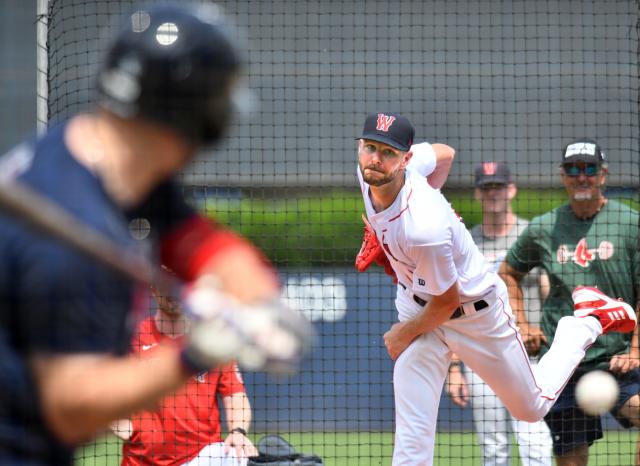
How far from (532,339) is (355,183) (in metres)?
6.85

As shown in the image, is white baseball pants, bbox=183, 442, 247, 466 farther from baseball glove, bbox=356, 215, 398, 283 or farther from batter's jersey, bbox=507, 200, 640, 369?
batter's jersey, bbox=507, 200, 640, 369

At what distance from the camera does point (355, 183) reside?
1342 cm

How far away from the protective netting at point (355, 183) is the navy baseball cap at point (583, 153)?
0.86ft

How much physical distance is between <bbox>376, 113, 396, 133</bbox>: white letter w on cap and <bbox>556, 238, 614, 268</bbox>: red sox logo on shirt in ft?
5.77

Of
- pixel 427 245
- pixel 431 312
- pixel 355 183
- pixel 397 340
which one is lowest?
pixel 397 340

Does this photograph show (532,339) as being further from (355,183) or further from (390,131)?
(355,183)

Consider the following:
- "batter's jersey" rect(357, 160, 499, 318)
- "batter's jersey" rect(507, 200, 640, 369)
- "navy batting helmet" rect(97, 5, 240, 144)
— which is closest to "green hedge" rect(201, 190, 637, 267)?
"batter's jersey" rect(507, 200, 640, 369)

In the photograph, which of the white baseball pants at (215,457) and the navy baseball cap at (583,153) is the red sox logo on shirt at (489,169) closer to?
the navy baseball cap at (583,153)

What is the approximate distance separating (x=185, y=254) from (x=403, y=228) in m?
2.90

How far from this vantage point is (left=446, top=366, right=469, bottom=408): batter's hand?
6781 millimetres

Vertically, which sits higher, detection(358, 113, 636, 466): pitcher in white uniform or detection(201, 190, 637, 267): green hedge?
→ detection(201, 190, 637, 267): green hedge

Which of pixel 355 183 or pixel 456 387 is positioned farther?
pixel 355 183

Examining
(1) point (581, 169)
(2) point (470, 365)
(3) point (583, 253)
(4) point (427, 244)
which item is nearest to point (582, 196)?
(1) point (581, 169)

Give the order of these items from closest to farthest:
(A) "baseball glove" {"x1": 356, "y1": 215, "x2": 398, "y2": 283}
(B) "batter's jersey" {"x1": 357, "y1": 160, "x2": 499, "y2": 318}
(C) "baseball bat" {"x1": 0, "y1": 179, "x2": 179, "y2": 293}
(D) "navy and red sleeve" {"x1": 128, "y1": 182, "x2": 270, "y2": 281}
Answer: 1. (C) "baseball bat" {"x1": 0, "y1": 179, "x2": 179, "y2": 293}
2. (D) "navy and red sleeve" {"x1": 128, "y1": 182, "x2": 270, "y2": 281}
3. (B) "batter's jersey" {"x1": 357, "y1": 160, "x2": 499, "y2": 318}
4. (A) "baseball glove" {"x1": 356, "y1": 215, "x2": 398, "y2": 283}
